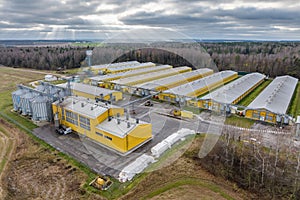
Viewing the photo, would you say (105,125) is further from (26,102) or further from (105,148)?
(26,102)

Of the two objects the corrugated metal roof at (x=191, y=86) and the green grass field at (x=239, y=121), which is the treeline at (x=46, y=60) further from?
the green grass field at (x=239, y=121)

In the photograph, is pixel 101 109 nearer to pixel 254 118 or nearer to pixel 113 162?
pixel 113 162

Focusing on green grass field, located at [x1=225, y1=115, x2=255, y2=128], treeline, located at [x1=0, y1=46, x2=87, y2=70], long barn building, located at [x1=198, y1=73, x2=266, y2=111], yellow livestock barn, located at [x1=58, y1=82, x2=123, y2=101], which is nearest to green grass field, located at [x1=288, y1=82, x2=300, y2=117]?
long barn building, located at [x1=198, y1=73, x2=266, y2=111]

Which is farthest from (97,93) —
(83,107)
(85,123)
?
(85,123)

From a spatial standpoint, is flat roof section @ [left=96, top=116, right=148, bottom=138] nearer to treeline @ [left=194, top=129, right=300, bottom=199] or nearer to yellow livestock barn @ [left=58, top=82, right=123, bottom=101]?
treeline @ [left=194, top=129, right=300, bottom=199]

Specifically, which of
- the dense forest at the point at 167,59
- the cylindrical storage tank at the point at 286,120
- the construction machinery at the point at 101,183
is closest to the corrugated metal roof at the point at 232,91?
the cylindrical storage tank at the point at 286,120
